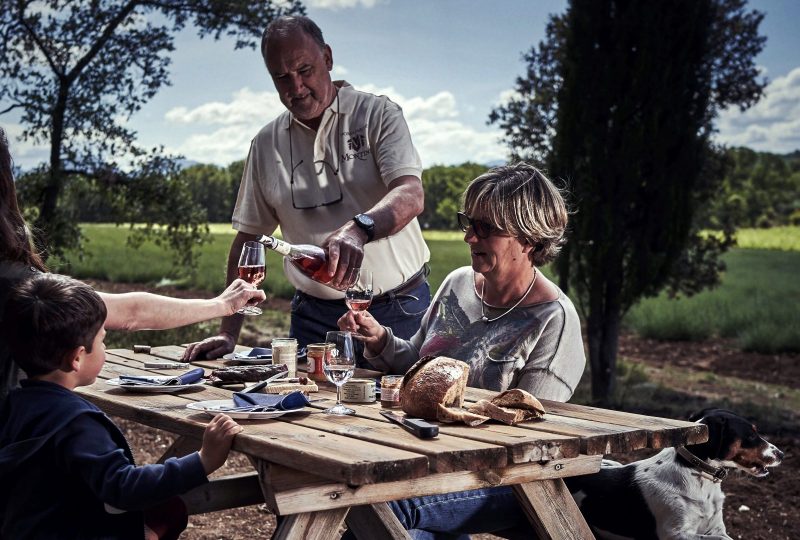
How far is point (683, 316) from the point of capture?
12.6 metres

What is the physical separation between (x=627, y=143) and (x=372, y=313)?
4.32 m

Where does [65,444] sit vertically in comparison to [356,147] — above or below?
below

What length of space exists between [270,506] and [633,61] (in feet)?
21.2

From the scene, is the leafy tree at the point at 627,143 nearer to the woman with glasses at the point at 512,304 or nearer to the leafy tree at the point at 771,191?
the woman with glasses at the point at 512,304

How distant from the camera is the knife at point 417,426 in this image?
2.29 m

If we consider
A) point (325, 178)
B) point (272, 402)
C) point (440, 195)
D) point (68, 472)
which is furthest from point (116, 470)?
point (440, 195)

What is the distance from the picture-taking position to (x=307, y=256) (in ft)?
11.1

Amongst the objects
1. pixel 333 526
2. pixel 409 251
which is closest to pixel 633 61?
pixel 409 251

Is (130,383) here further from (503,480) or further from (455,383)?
(503,480)

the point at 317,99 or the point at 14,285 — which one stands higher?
the point at 317,99

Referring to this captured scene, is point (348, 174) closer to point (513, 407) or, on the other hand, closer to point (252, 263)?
point (252, 263)

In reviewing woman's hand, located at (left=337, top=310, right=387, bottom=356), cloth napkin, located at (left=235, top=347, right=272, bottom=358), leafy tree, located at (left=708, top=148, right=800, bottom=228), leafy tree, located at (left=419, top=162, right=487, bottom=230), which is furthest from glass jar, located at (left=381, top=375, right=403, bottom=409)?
leafy tree, located at (left=419, top=162, right=487, bottom=230)

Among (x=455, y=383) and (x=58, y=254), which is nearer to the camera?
(x=455, y=383)

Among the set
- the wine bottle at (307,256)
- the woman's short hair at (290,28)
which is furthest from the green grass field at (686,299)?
the wine bottle at (307,256)
